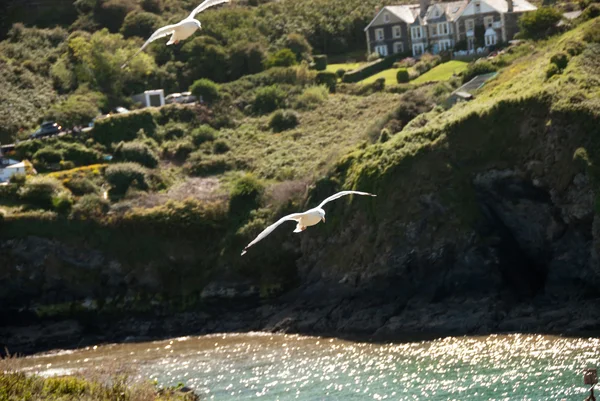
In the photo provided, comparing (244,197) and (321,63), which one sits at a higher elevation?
(321,63)

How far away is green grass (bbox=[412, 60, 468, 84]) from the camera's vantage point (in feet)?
305

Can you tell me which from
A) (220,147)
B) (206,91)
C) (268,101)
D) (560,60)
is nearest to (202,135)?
(220,147)

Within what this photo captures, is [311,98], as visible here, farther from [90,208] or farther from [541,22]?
[90,208]

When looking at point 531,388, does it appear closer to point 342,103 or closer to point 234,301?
point 234,301

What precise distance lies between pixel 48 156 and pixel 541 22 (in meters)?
35.8

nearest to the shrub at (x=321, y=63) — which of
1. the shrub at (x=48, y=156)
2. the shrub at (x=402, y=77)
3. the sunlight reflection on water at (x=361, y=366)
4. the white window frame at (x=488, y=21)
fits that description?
the shrub at (x=402, y=77)

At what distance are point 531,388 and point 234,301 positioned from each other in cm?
2699

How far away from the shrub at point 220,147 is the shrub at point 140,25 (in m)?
28.8

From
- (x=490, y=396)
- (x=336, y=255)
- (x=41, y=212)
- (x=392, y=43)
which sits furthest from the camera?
(x=392, y=43)

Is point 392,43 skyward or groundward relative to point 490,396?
skyward

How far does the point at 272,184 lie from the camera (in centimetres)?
7681

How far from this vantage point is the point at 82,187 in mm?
78875

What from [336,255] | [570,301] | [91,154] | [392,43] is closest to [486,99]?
[336,255]

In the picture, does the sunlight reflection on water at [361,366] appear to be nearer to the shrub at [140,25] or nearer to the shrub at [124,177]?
the shrub at [124,177]
